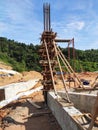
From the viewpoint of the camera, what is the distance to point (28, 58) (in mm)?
41375

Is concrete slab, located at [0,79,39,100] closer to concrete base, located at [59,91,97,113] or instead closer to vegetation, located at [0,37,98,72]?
concrete base, located at [59,91,97,113]

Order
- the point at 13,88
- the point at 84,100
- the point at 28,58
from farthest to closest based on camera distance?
the point at 28,58 → the point at 13,88 → the point at 84,100

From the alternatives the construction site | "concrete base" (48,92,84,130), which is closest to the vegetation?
the construction site

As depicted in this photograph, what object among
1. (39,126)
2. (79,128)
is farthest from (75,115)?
(39,126)

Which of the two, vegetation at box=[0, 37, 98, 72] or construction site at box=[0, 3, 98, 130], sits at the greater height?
vegetation at box=[0, 37, 98, 72]

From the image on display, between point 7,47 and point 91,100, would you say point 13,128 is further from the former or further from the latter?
point 7,47

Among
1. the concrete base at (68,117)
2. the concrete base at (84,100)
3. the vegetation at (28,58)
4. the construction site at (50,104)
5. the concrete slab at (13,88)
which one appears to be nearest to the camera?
the concrete base at (68,117)

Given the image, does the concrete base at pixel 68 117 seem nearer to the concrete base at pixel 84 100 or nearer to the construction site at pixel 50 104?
the construction site at pixel 50 104

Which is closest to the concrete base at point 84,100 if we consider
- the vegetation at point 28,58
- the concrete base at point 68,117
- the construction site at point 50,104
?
the construction site at point 50,104

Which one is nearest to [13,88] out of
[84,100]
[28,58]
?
[84,100]

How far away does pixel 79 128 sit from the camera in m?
5.43

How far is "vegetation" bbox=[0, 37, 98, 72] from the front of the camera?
3903 cm

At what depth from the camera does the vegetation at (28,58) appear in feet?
128

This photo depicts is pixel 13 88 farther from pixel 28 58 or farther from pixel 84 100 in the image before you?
pixel 28 58
